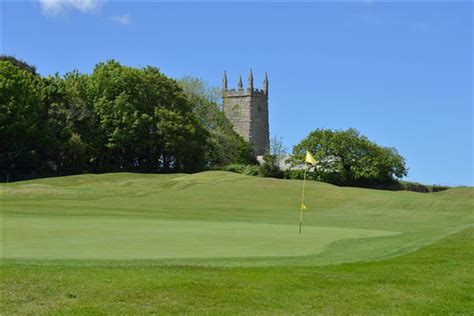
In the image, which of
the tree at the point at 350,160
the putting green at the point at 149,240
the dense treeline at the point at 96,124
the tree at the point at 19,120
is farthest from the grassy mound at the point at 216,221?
the tree at the point at 350,160

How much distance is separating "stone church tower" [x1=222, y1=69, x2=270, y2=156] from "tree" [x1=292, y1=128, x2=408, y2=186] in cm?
7154

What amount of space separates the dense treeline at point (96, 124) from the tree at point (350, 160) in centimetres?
1714

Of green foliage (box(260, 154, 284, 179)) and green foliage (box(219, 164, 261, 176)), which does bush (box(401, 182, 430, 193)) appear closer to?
green foliage (box(260, 154, 284, 179))

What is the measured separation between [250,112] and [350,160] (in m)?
78.0

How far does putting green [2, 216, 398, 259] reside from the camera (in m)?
16.8

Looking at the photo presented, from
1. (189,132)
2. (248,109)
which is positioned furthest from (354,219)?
(248,109)

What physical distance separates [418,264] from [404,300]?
4.04 meters

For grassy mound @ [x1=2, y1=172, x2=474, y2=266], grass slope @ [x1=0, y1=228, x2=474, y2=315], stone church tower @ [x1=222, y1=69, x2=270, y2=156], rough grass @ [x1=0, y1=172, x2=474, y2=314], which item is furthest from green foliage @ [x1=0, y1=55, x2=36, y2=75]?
stone church tower @ [x1=222, y1=69, x2=270, y2=156]

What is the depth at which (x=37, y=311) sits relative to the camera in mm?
9992

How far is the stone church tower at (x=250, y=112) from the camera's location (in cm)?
16512

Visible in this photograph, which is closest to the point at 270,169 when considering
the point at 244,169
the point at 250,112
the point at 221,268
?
the point at 244,169

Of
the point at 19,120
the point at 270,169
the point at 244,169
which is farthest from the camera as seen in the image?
the point at 270,169

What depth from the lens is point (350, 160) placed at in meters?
88.5

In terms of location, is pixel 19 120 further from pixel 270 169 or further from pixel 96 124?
pixel 270 169
